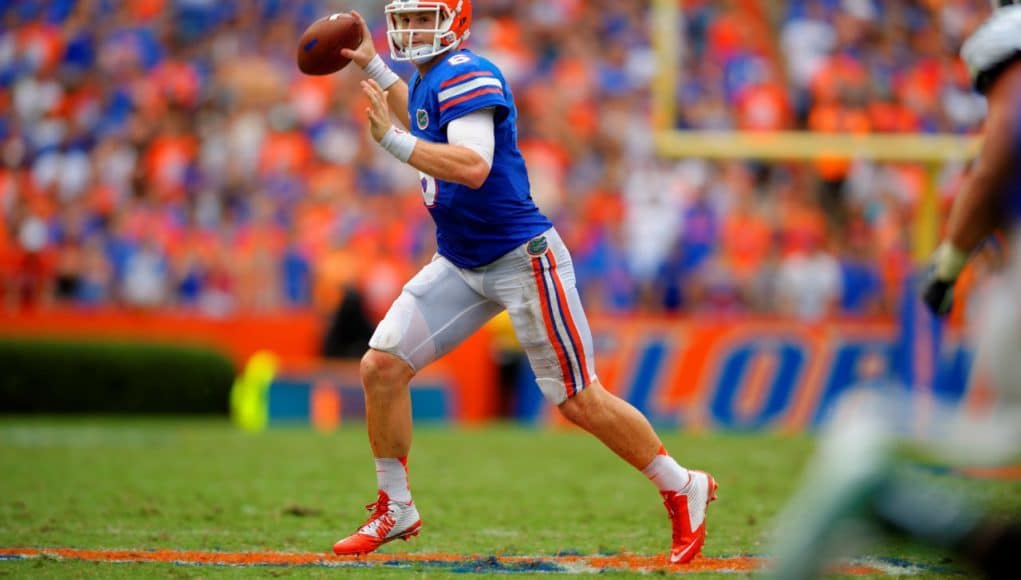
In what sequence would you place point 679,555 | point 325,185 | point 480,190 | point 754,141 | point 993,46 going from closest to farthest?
point 993,46
point 679,555
point 480,190
point 754,141
point 325,185

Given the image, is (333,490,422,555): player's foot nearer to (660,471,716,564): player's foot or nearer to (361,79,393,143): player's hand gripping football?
(660,471,716,564): player's foot

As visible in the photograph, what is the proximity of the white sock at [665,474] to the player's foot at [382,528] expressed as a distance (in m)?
0.88

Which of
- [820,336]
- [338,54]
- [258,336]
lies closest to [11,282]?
[258,336]

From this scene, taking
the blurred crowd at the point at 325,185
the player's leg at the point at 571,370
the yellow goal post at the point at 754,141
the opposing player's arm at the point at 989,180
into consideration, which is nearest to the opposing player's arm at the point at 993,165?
the opposing player's arm at the point at 989,180

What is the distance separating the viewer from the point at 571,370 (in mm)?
4680

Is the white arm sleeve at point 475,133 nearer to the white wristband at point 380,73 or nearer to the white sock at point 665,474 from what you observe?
the white wristband at point 380,73

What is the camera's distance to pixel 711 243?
13.0 m

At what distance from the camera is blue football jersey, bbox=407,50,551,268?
4617mm

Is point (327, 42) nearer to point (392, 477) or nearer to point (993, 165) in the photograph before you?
point (392, 477)

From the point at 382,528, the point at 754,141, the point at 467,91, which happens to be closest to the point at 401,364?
the point at 382,528

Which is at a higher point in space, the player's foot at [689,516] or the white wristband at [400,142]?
the white wristband at [400,142]

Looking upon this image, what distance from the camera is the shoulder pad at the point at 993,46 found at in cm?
308

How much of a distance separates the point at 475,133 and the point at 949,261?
1675 millimetres

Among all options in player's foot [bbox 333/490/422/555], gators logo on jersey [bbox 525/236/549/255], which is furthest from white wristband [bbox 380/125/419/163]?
player's foot [bbox 333/490/422/555]
